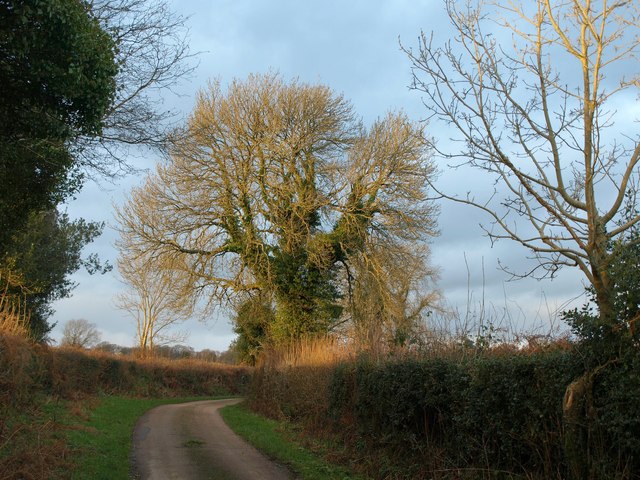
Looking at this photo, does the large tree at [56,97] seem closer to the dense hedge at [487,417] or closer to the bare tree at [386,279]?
the dense hedge at [487,417]

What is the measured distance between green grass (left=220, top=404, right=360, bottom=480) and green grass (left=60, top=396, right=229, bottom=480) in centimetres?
333

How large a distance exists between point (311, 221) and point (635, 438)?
961 inches

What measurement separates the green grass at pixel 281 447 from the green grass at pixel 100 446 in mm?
3326

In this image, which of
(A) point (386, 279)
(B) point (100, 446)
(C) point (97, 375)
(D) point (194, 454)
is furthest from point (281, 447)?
(C) point (97, 375)

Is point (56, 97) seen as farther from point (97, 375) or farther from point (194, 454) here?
point (97, 375)

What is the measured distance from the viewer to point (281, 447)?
1467cm

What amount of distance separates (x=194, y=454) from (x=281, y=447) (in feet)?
7.39

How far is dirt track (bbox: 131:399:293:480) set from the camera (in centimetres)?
1130

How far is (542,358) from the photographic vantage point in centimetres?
715

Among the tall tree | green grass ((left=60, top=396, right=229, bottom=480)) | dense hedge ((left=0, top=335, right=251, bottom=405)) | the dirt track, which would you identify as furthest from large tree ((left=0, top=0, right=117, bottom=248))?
the tall tree

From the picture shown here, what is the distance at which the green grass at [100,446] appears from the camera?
10.4 meters

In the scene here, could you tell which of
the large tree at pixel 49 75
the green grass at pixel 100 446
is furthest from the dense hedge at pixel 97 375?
the large tree at pixel 49 75

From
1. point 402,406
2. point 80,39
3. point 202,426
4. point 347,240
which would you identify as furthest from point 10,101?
point 347,240

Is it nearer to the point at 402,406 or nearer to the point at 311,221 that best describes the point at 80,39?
the point at 402,406
